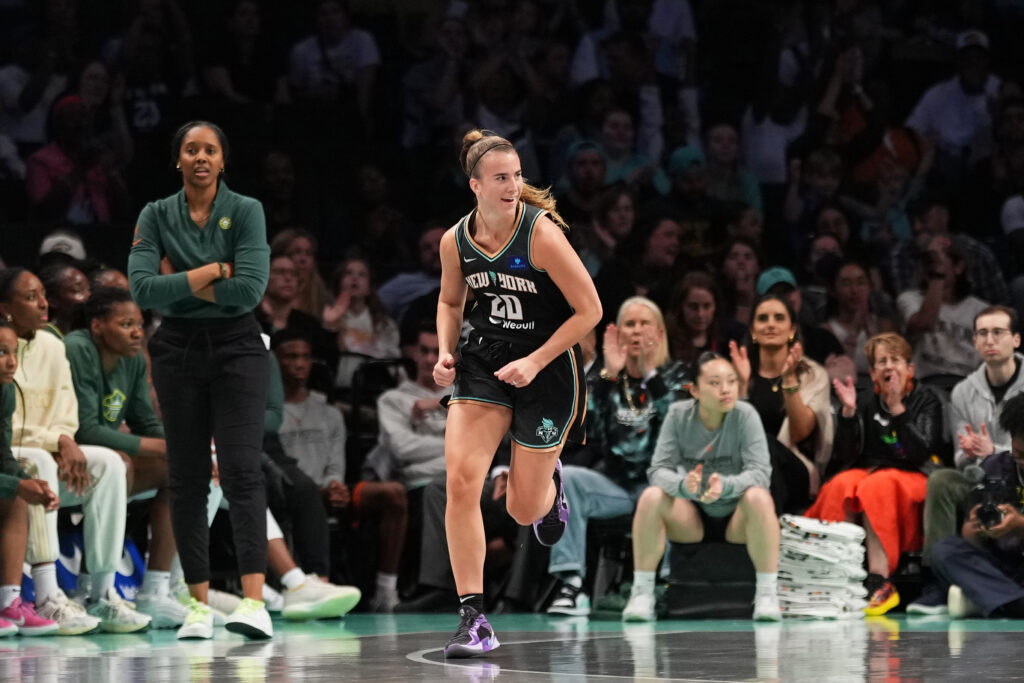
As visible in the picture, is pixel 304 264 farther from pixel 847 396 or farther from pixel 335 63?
pixel 847 396

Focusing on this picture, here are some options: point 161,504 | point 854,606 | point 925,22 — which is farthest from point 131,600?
point 925,22

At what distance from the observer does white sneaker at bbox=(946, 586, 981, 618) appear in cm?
664

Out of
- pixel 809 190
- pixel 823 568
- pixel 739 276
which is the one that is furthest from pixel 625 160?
pixel 823 568

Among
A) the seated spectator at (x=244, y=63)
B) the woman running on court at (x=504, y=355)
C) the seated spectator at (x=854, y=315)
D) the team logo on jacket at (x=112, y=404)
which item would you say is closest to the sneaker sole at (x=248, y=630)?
the woman running on court at (x=504, y=355)

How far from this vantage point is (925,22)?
11.9 metres

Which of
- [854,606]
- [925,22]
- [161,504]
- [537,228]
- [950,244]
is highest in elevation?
[925,22]

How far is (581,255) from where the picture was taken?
27.9 ft

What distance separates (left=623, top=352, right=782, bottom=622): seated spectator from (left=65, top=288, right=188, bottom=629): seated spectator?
6.89ft

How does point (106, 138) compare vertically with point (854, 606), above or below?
above

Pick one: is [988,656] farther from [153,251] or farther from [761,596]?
[153,251]

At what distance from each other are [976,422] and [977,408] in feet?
0.22

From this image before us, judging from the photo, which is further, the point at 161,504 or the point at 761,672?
the point at 161,504

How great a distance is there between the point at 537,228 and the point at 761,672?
61.4 inches

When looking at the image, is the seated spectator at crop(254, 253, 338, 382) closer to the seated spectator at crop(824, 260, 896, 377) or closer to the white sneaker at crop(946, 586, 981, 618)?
the seated spectator at crop(824, 260, 896, 377)
